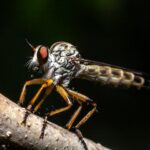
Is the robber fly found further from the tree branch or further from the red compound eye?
the tree branch

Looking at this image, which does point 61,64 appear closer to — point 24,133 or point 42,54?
point 42,54

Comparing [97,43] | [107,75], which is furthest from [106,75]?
[97,43]

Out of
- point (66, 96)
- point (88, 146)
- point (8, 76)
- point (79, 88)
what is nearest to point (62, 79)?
point (66, 96)

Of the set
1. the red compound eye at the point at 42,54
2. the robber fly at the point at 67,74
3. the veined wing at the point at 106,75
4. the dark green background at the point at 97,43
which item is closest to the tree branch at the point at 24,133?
the robber fly at the point at 67,74

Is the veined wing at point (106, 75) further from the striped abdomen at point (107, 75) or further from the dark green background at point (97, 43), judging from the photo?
the dark green background at point (97, 43)

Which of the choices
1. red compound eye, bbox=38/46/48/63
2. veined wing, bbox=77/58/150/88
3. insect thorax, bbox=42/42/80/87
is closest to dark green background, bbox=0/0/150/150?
veined wing, bbox=77/58/150/88

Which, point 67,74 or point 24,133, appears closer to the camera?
point 24,133
